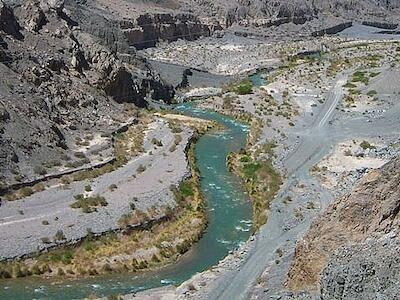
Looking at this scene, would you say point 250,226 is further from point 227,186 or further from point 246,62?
point 246,62

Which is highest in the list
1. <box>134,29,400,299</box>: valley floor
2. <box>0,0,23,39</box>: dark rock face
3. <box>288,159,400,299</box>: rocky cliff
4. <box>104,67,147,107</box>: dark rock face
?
<box>0,0,23,39</box>: dark rock face

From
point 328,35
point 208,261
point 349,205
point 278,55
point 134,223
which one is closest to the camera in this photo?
point 349,205

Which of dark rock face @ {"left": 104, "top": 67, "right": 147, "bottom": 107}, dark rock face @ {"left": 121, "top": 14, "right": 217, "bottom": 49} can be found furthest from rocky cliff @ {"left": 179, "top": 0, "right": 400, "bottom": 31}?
dark rock face @ {"left": 104, "top": 67, "right": 147, "bottom": 107}

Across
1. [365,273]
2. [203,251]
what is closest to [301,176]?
[203,251]

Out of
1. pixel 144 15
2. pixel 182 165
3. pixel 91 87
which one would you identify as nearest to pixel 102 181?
pixel 182 165

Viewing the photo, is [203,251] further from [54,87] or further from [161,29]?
[161,29]

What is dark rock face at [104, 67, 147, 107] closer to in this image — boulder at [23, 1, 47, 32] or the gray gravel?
boulder at [23, 1, 47, 32]

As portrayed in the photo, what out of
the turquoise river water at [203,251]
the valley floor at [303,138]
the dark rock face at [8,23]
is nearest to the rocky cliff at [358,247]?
the valley floor at [303,138]

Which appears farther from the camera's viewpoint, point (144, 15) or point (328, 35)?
point (328, 35)
